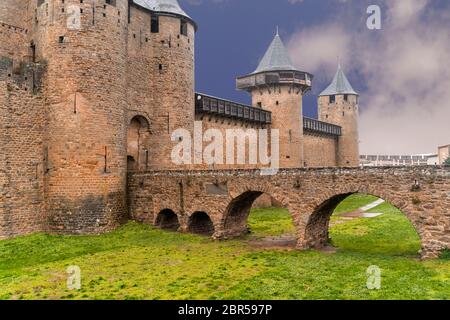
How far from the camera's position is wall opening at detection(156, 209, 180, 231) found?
73.3 ft

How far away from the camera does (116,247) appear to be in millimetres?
17906

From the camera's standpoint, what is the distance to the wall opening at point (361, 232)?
17.0 metres

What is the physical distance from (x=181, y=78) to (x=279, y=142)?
12.1 meters

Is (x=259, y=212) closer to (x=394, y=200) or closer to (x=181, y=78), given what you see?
(x=181, y=78)

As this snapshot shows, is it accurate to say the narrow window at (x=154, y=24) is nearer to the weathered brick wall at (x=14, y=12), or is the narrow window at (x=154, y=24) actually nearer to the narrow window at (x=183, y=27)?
the narrow window at (x=183, y=27)

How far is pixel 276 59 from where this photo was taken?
36406 millimetres

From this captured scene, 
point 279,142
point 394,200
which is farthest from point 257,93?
point 394,200

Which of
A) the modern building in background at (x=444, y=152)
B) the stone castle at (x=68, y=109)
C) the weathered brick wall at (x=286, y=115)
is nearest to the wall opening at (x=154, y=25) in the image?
the stone castle at (x=68, y=109)

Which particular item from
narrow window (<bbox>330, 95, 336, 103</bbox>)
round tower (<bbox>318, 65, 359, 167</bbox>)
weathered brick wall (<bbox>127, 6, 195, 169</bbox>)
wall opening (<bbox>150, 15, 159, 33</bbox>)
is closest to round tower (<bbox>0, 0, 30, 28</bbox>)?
weathered brick wall (<bbox>127, 6, 195, 169</bbox>)

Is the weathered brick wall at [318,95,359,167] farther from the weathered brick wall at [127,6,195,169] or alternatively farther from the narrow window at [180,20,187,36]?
the weathered brick wall at [127,6,195,169]

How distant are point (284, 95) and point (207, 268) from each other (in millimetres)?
23608

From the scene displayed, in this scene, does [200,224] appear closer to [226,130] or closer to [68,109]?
[68,109]

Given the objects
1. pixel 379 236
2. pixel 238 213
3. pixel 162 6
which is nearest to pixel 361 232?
pixel 379 236

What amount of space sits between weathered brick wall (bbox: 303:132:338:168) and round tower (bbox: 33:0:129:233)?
2542cm
